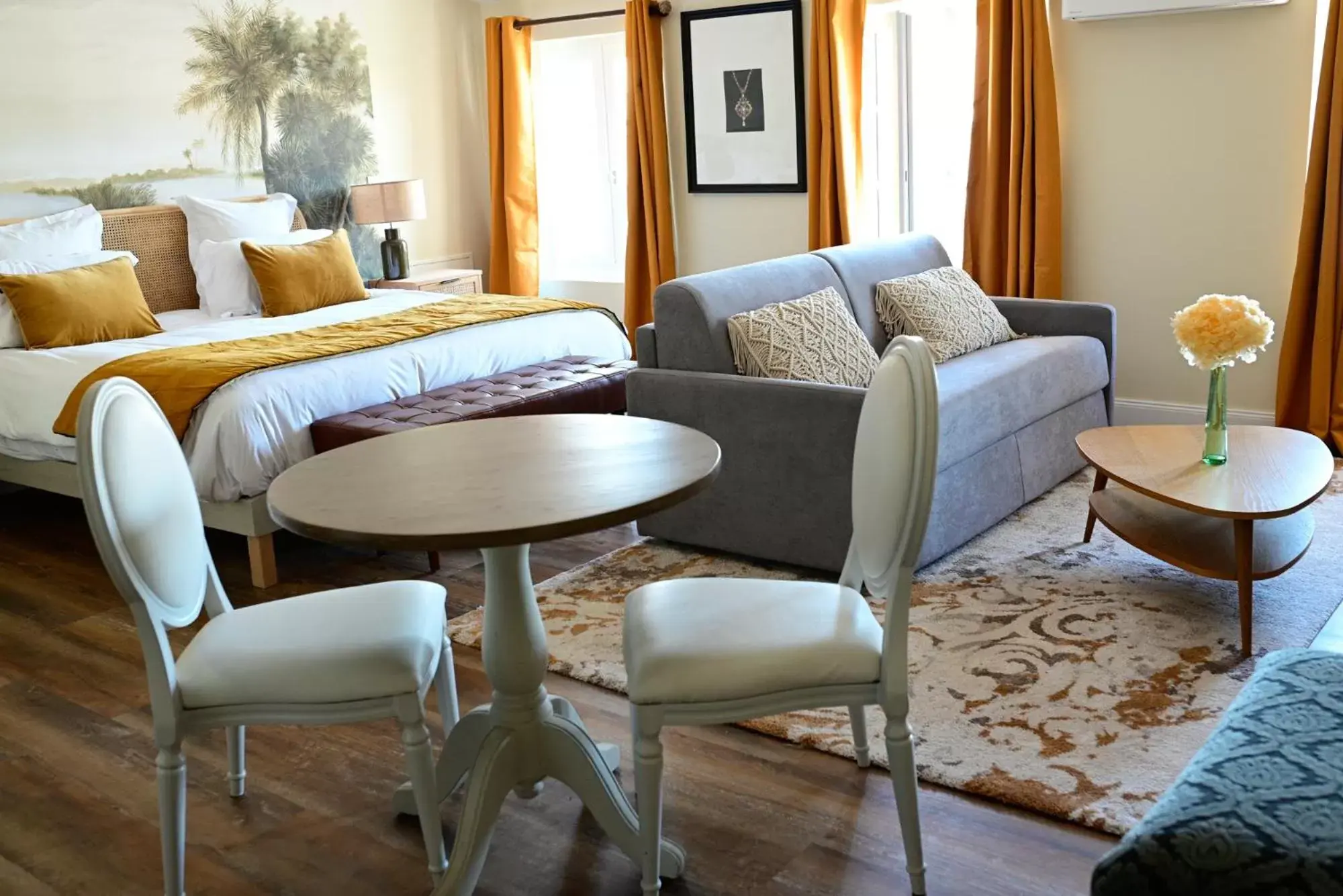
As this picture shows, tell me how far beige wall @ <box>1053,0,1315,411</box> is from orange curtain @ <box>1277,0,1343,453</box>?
0.46 ft

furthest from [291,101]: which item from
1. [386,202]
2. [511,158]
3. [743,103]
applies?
[743,103]

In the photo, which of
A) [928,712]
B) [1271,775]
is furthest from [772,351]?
[1271,775]

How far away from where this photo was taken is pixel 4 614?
3.82m

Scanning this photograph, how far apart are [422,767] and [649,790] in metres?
0.39

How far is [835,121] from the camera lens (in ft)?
18.6

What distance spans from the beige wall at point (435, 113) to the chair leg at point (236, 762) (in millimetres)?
4620

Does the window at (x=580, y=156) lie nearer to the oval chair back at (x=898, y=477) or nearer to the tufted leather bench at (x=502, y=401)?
the tufted leather bench at (x=502, y=401)

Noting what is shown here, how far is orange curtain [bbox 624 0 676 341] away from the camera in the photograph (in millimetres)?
6312

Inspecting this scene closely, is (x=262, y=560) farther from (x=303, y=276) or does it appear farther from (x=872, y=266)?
(x=872, y=266)

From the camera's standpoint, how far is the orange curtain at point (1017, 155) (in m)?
5.02

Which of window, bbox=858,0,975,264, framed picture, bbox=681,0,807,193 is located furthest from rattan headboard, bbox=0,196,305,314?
window, bbox=858,0,975,264

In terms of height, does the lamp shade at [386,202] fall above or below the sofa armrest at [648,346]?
above

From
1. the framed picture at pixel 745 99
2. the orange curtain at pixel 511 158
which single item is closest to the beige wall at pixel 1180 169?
the framed picture at pixel 745 99

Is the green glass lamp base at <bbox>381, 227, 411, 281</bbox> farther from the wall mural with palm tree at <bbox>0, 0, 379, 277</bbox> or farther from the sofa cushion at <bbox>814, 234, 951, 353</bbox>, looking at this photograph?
the sofa cushion at <bbox>814, 234, 951, 353</bbox>
